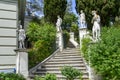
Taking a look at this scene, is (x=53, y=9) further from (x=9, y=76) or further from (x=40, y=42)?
(x=9, y=76)

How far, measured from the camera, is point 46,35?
69.4 feet

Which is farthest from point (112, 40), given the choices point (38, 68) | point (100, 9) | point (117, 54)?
point (100, 9)

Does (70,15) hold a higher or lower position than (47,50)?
higher

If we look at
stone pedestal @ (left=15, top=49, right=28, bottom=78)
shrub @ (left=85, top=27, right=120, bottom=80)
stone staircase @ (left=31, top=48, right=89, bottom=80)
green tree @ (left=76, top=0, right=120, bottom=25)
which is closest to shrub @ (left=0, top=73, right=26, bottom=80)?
stone pedestal @ (left=15, top=49, right=28, bottom=78)

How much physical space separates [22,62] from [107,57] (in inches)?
183

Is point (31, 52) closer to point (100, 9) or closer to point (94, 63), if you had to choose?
point (94, 63)

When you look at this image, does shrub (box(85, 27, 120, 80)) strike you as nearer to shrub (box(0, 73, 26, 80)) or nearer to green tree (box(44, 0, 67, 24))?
shrub (box(0, 73, 26, 80))

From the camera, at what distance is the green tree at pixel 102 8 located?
2643cm

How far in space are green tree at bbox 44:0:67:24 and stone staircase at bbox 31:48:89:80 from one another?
7676mm

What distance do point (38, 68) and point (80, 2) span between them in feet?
36.3

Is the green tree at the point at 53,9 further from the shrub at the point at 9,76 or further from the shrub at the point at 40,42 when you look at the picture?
the shrub at the point at 9,76

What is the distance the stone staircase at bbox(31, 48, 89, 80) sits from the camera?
695 inches

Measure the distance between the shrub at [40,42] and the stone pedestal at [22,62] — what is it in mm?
1433

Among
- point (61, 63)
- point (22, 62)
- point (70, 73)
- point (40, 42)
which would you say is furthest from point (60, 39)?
point (70, 73)
